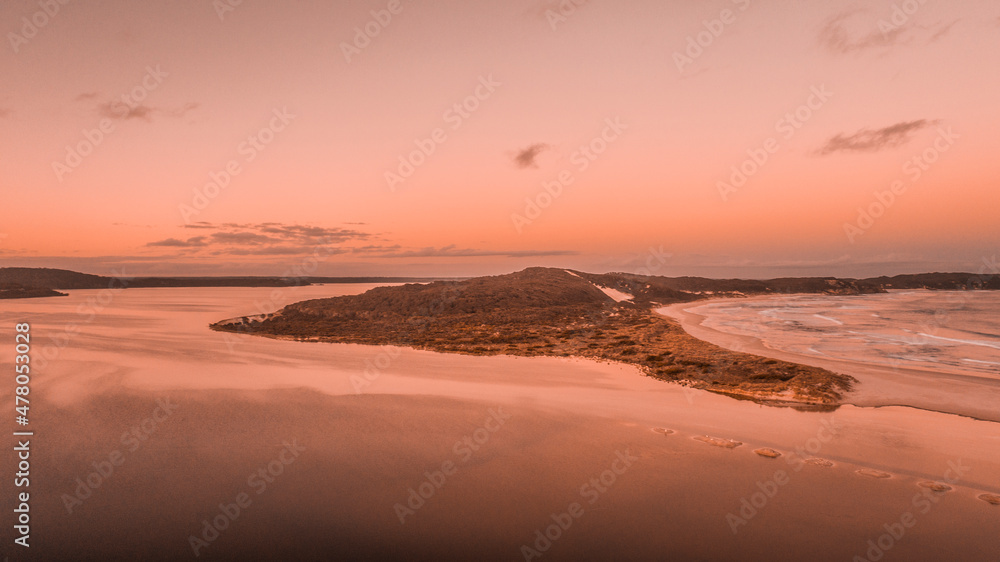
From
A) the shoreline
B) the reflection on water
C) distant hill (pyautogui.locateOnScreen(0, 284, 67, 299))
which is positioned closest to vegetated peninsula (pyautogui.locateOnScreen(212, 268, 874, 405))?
the shoreline

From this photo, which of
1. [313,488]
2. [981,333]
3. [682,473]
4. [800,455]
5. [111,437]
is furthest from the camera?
[981,333]

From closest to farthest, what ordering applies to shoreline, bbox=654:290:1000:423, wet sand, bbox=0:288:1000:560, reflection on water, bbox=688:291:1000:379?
1. wet sand, bbox=0:288:1000:560
2. shoreline, bbox=654:290:1000:423
3. reflection on water, bbox=688:291:1000:379

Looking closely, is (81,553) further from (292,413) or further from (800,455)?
(800,455)

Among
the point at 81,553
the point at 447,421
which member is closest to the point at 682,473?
the point at 447,421

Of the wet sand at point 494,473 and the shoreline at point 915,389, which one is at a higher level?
the shoreline at point 915,389

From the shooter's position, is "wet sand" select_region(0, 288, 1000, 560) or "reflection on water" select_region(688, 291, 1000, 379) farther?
"reflection on water" select_region(688, 291, 1000, 379)

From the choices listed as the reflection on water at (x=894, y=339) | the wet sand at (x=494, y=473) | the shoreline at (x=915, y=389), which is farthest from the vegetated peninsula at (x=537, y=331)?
the reflection on water at (x=894, y=339)

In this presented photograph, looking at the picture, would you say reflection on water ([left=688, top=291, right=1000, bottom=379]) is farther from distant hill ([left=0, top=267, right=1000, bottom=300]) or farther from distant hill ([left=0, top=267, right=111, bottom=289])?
distant hill ([left=0, top=267, right=111, bottom=289])

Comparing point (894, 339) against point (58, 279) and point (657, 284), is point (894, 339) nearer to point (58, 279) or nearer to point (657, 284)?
point (657, 284)

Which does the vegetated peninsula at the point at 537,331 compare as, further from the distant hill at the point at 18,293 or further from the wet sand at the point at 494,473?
the distant hill at the point at 18,293
